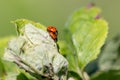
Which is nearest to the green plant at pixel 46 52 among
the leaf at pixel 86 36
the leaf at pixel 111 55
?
the leaf at pixel 86 36

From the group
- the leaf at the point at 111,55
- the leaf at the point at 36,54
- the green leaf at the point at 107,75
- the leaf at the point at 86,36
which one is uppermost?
the leaf at the point at 111,55

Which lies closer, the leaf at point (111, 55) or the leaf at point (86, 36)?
the leaf at point (86, 36)

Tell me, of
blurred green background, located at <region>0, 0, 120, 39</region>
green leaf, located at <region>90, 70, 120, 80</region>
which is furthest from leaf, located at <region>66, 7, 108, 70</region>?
blurred green background, located at <region>0, 0, 120, 39</region>

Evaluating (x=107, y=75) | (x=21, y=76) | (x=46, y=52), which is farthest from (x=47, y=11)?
(x=46, y=52)

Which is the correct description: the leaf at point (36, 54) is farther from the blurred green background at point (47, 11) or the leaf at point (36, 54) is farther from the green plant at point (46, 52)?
the blurred green background at point (47, 11)

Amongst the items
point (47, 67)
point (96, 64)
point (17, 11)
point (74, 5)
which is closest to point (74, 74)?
point (47, 67)

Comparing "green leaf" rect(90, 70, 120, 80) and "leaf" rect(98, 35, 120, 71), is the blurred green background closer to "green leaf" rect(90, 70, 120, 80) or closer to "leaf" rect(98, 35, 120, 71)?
"leaf" rect(98, 35, 120, 71)

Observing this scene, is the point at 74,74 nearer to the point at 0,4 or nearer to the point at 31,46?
the point at 31,46
